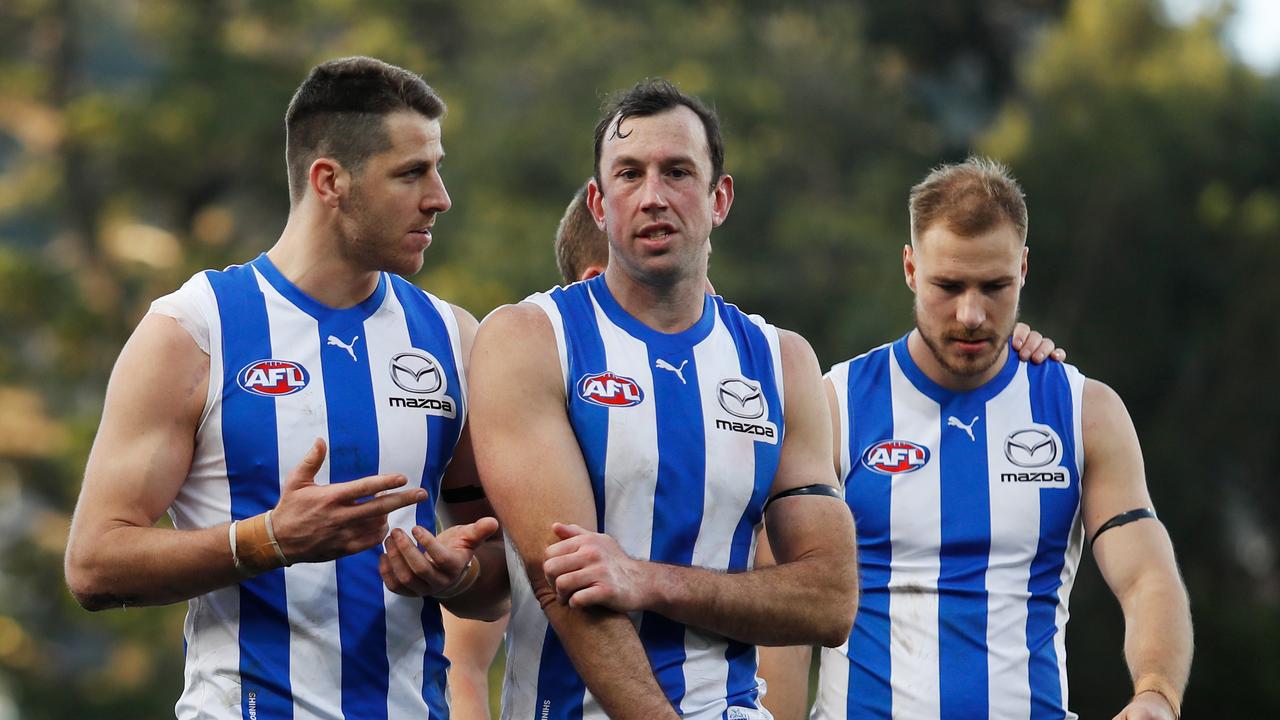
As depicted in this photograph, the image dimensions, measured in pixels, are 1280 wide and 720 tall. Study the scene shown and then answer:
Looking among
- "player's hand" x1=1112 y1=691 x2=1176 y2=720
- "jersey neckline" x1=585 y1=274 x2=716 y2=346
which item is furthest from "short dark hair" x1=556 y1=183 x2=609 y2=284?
"player's hand" x1=1112 y1=691 x2=1176 y2=720

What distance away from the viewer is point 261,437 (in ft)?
13.0

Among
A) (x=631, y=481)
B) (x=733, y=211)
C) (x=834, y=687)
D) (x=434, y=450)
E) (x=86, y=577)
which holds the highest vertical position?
(x=733, y=211)

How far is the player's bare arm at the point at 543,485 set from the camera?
382cm

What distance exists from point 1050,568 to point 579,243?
5.52 ft

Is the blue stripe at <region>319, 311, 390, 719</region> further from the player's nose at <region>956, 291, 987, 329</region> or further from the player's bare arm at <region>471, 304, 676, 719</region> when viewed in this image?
the player's nose at <region>956, 291, 987, 329</region>

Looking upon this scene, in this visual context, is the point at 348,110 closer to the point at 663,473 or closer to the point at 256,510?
the point at 256,510

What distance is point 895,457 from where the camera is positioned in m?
5.15

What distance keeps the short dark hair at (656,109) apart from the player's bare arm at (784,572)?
0.50m

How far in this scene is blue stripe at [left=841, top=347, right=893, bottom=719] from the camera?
16.4 feet

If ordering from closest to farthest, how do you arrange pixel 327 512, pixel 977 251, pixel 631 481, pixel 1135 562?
pixel 327 512, pixel 631 481, pixel 1135 562, pixel 977 251

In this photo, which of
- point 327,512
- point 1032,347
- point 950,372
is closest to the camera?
point 327,512

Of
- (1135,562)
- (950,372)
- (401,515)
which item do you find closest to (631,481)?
(401,515)

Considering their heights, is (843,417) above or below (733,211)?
below

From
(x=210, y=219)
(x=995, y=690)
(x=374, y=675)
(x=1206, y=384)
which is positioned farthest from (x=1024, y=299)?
(x=374, y=675)
